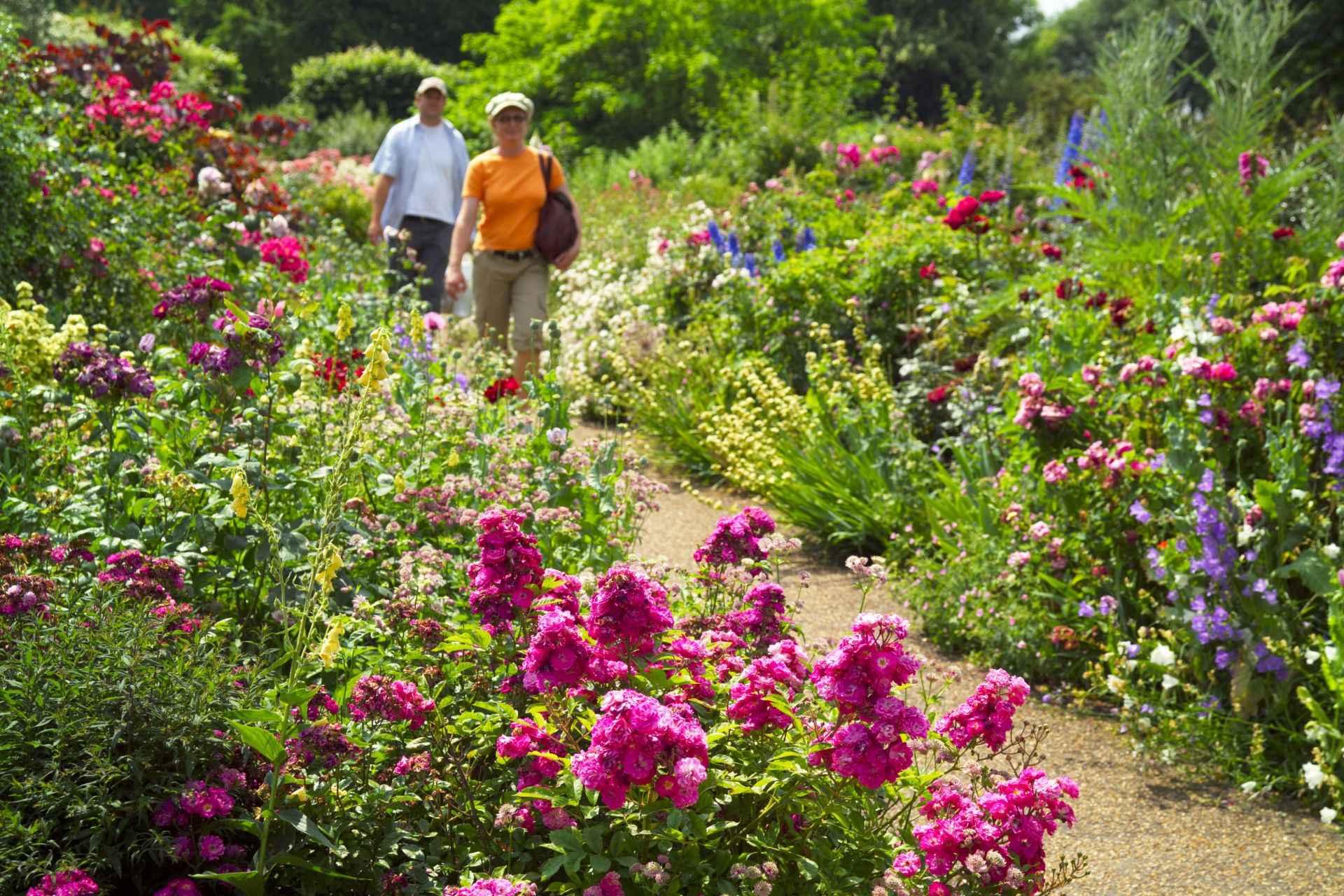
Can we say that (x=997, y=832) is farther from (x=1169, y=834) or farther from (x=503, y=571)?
(x=1169, y=834)

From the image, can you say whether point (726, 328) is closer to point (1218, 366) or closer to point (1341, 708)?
point (1218, 366)

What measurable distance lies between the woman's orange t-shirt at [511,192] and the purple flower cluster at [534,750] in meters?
4.83

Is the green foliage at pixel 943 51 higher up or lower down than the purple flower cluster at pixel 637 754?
higher up

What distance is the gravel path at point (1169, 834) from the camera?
9.90ft

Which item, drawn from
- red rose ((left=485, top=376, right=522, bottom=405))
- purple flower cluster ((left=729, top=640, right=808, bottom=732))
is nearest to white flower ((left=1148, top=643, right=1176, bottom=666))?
purple flower cluster ((left=729, top=640, right=808, bottom=732))

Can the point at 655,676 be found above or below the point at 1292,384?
below

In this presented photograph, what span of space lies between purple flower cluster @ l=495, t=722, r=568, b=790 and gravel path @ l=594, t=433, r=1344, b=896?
72 centimetres

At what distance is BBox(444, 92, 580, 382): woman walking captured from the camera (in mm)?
6539

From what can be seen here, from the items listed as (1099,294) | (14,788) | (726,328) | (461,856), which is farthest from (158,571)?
(726,328)

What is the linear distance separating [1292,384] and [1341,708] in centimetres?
107

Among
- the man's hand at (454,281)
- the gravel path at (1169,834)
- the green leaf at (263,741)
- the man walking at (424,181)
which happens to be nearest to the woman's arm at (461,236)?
the man's hand at (454,281)

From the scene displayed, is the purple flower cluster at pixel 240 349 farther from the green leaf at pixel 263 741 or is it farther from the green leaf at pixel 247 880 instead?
the green leaf at pixel 247 880

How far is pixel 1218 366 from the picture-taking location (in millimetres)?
3854

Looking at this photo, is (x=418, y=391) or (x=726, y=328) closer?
(x=418, y=391)
